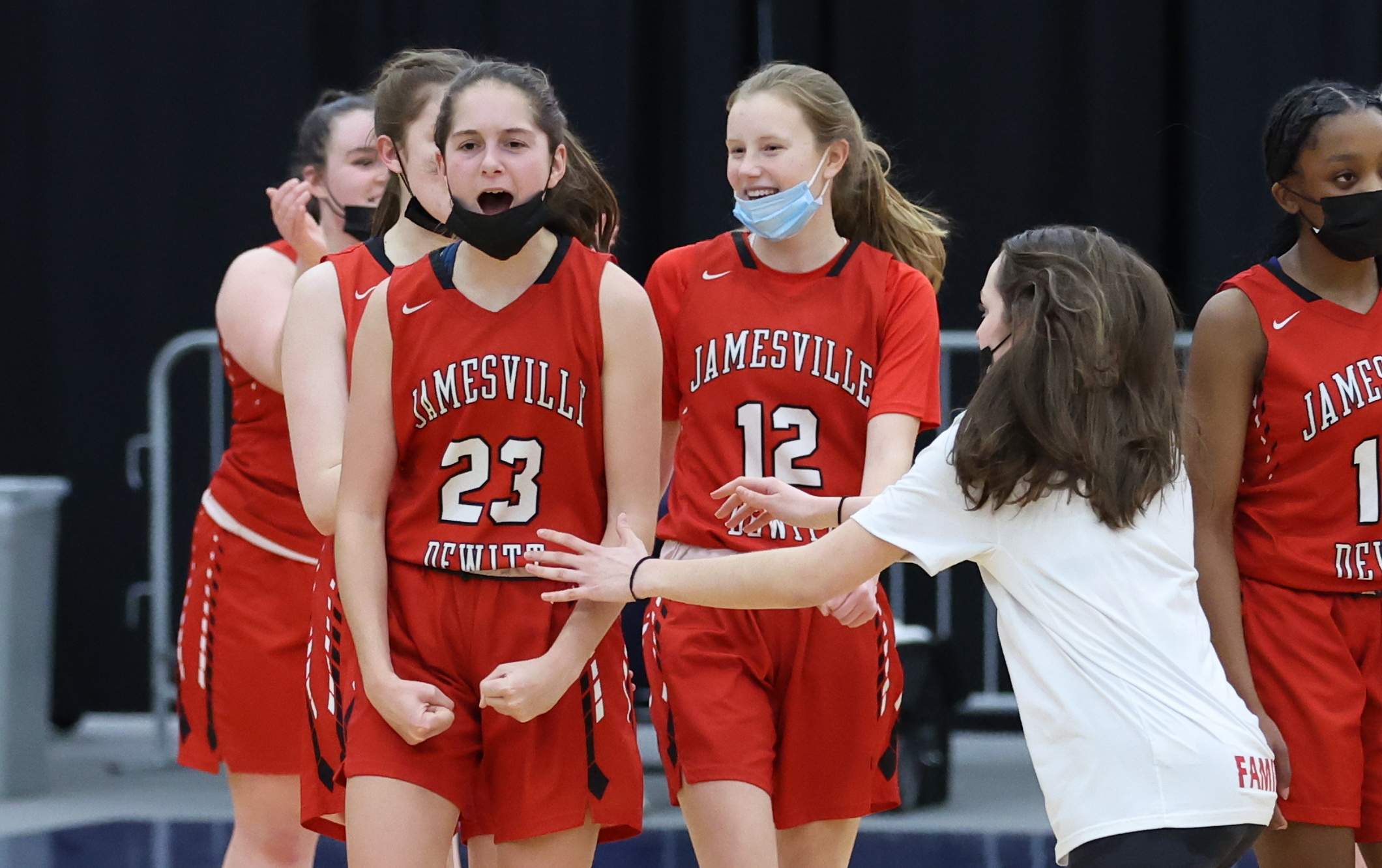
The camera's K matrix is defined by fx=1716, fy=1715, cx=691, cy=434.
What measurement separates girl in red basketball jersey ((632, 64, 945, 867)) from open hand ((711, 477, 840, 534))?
0.24 metres

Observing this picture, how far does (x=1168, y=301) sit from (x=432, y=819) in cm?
133

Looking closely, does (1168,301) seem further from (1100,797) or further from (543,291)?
(543,291)

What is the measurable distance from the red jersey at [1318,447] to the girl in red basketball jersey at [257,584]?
1.88 metres

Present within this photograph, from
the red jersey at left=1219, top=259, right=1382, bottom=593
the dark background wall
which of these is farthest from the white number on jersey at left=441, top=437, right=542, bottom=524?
the dark background wall

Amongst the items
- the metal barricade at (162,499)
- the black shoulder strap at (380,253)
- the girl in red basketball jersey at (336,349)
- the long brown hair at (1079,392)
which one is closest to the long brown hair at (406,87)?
the girl in red basketball jersey at (336,349)

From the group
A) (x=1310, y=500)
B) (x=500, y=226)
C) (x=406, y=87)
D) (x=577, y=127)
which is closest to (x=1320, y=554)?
(x=1310, y=500)

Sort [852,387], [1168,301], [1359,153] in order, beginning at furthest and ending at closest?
[852,387], [1359,153], [1168,301]

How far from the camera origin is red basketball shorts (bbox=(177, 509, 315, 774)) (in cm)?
348

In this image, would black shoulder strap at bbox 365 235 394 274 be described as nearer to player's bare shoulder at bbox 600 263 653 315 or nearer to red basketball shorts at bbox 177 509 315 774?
player's bare shoulder at bbox 600 263 653 315

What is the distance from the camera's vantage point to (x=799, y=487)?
125 inches

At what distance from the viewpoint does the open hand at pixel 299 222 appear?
357cm

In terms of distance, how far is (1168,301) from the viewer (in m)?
2.51

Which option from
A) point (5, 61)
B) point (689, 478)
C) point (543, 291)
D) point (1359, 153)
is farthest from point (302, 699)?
A: point (5, 61)

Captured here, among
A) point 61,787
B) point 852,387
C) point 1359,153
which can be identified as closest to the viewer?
point 1359,153
